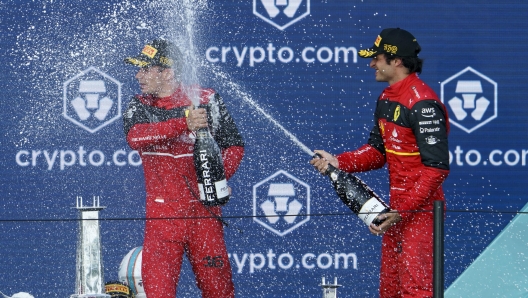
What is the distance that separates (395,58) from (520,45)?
1590mm

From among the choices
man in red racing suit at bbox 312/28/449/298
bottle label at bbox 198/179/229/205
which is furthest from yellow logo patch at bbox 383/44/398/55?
bottle label at bbox 198/179/229/205

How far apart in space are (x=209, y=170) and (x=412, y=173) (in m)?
0.96

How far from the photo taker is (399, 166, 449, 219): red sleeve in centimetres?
488

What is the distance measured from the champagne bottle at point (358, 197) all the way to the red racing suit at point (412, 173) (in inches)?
3.0

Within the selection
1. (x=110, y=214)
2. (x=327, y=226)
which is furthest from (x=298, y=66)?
(x=110, y=214)

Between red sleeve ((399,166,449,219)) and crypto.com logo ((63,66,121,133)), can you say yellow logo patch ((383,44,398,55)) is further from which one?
crypto.com logo ((63,66,121,133))

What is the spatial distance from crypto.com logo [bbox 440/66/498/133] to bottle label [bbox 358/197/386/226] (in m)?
1.49

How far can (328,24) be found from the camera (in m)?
6.42

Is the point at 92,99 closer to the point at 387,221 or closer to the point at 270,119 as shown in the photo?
the point at 270,119

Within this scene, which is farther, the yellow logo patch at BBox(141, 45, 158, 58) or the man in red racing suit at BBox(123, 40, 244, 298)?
the yellow logo patch at BBox(141, 45, 158, 58)

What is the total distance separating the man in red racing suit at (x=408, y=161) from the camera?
4895 millimetres

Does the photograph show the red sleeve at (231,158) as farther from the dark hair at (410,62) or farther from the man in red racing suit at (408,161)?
the dark hair at (410,62)

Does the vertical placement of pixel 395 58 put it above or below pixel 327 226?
above

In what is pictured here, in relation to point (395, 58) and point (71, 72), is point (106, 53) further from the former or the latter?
point (395, 58)
